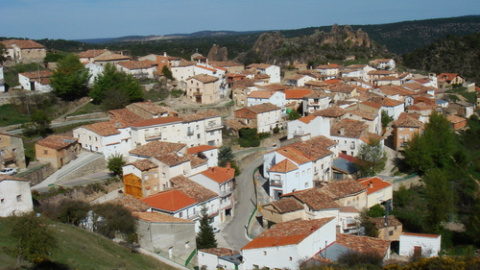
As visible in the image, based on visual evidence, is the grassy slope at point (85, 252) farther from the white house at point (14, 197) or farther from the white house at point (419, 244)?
the white house at point (419, 244)

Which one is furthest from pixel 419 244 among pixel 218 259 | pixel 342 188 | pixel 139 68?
pixel 139 68

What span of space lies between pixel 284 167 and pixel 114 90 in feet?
67.0

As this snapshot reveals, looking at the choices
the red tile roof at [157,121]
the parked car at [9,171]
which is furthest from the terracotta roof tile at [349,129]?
the parked car at [9,171]

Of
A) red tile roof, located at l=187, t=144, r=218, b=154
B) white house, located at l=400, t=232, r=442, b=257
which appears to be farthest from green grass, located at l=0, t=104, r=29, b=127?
white house, located at l=400, t=232, r=442, b=257

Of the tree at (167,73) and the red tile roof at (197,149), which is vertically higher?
the tree at (167,73)

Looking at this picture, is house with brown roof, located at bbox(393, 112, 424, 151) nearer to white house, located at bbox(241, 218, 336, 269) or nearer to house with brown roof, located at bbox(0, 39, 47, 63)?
white house, located at bbox(241, 218, 336, 269)

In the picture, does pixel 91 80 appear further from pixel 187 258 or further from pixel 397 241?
pixel 397 241

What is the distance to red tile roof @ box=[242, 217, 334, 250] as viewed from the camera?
958 inches

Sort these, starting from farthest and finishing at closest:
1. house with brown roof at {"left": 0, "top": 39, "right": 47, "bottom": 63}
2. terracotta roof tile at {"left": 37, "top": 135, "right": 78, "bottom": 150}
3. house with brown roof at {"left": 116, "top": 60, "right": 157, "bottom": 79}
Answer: house with brown roof at {"left": 0, "top": 39, "right": 47, "bottom": 63}
house with brown roof at {"left": 116, "top": 60, "right": 157, "bottom": 79}
terracotta roof tile at {"left": 37, "top": 135, "right": 78, "bottom": 150}

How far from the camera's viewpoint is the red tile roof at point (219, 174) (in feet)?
113

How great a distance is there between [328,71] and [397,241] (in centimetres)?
4984

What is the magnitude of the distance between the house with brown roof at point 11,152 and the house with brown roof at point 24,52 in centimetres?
2703

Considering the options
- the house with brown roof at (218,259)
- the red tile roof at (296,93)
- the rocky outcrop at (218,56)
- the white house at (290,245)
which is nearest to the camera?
the white house at (290,245)

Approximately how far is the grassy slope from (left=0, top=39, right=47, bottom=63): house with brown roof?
39.9 m
